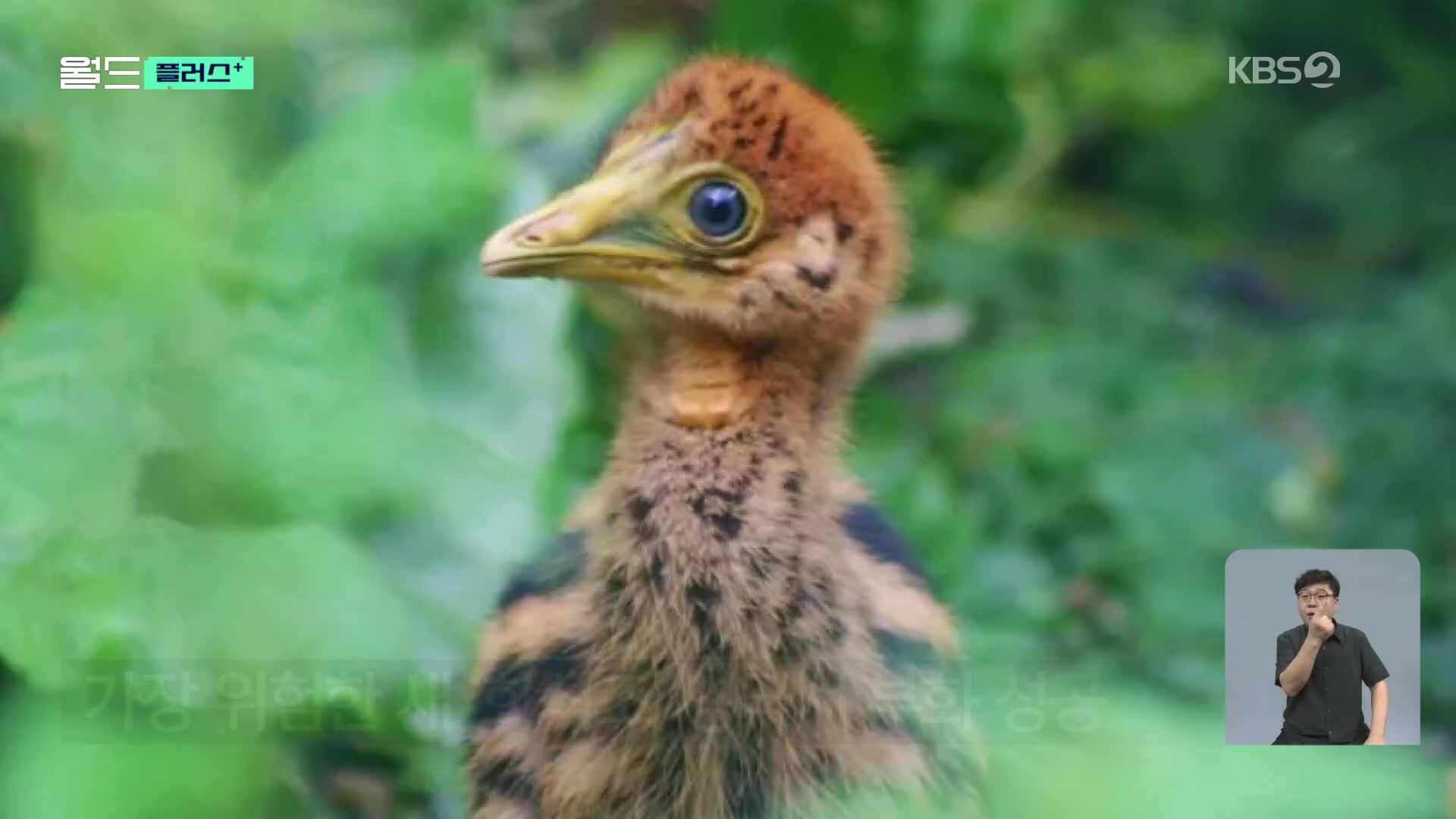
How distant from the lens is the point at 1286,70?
2305 millimetres

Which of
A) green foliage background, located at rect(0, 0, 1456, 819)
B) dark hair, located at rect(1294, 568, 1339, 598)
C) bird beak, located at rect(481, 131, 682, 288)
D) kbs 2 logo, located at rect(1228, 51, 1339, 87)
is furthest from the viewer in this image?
kbs 2 logo, located at rect(1228, 51, 1339, 87)

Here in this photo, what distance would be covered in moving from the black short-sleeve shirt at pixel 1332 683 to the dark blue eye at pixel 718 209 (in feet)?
2.21

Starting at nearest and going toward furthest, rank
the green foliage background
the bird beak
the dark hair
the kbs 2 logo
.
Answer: the bird beak, the green foliage background, the dark hair, the kbs 2 logo

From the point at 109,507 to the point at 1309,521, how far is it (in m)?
1.53

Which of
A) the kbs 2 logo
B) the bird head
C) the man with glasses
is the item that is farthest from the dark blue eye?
the kbs 2 logo

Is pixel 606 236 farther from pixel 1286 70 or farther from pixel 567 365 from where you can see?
pixel 1286 70

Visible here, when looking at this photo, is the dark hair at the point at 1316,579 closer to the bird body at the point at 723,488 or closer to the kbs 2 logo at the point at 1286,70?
the bird body at the point at 723,488

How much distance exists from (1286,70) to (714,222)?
1.32m

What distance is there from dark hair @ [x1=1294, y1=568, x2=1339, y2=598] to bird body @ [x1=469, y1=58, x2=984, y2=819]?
499 millimetres

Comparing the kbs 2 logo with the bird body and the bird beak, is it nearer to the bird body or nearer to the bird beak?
the bird body

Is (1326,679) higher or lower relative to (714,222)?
lower

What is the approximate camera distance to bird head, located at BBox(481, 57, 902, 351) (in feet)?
4.15

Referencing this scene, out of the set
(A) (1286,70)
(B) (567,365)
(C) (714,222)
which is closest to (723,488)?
(C) (714,222)

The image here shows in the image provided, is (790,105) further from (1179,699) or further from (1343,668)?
(1179,699)
